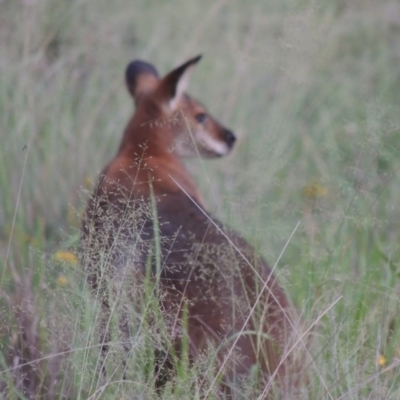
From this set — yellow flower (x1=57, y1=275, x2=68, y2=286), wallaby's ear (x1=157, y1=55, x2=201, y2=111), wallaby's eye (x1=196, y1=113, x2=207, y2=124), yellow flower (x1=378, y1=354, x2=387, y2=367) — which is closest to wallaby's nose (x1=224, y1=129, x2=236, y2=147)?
wallaby's eye (x1=196, y1=113, x2=207, y2=124)

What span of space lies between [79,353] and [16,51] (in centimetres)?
323

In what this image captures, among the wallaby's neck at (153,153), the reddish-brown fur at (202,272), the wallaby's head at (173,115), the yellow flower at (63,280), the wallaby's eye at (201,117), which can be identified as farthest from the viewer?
the wallaby's eye at (201,117)

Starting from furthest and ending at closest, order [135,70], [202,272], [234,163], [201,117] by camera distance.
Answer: [234,163]
[135,70]
[201,117]
[202,272]

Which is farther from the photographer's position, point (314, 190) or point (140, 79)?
point (140, 79)

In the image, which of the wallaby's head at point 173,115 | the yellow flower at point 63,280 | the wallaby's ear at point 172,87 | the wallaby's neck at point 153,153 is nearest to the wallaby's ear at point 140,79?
the wallaby's head at point 173,115

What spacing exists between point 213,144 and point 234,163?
787 mm

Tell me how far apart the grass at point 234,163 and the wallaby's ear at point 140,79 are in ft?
1.57

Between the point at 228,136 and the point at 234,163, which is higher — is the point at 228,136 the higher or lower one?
the higher one

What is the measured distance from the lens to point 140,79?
16.0ft

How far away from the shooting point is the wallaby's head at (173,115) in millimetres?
4344

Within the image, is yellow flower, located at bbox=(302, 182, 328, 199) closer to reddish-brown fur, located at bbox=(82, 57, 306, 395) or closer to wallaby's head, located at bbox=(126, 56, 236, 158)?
wallaby's head, located at bbox=(126, 56, 236, 158)

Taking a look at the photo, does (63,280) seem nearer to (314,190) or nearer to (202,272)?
(202,272)

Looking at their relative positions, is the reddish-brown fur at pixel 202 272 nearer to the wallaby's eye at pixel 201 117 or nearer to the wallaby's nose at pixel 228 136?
the wallaby's eye at pixel 201 117

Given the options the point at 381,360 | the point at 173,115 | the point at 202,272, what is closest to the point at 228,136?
the point at 173,115
